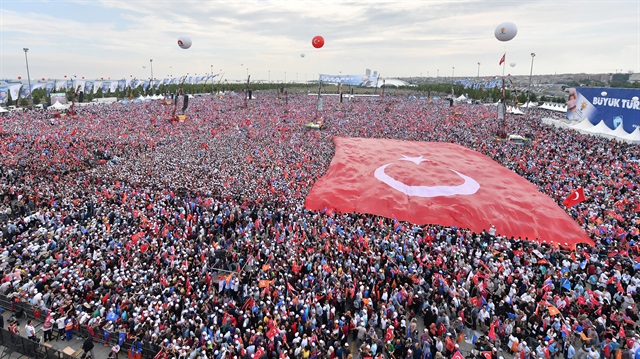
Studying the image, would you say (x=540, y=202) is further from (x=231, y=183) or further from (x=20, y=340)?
(x=20, y=340)

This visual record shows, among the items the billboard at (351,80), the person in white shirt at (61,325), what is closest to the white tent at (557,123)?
the person in white shirt at (61,325)

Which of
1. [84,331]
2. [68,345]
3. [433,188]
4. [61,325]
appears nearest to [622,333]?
[433,188]

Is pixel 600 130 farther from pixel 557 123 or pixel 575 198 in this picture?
pixel 575 198

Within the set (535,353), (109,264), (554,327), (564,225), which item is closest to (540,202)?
(564,225)

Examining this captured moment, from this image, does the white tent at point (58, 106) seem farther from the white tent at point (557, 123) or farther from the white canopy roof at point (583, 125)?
the white canopy roof at point (583, 125)

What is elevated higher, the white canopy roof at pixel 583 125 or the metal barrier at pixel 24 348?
the white canopy roof at pixel 583 125

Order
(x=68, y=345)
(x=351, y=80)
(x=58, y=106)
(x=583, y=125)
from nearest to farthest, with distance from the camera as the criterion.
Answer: (x=68, y=345) → (x=583, y=125) → (x=58, y=106) → (x=351, y=80)

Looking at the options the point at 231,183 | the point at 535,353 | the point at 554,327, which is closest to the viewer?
the point at 535,353
